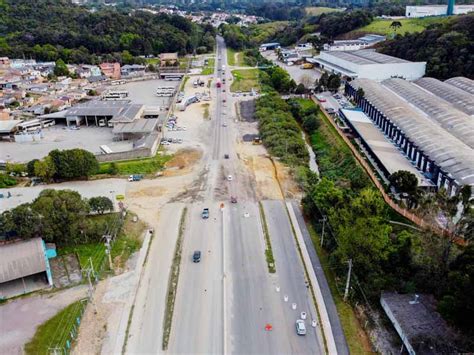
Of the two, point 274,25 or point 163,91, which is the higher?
point 274,25

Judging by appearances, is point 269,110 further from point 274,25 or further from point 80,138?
point 274,25

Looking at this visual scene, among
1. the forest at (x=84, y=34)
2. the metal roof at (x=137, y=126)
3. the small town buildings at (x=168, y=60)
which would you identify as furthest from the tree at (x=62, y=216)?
the forest at (x=84, y=34)

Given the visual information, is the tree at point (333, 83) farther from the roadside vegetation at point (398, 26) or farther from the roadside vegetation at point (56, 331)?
the roadside vegetation at point (56, 331)

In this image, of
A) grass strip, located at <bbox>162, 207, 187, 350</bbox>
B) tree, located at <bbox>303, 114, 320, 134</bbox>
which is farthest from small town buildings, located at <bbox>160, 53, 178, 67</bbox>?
grass strip, located at <bbox>162, 207, 187, 350</bbox>

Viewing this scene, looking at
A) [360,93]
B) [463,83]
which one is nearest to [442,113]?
[360,93]

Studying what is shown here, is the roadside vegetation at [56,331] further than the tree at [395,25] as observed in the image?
No

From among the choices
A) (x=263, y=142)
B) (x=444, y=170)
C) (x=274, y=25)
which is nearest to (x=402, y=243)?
(x=444, y=170)

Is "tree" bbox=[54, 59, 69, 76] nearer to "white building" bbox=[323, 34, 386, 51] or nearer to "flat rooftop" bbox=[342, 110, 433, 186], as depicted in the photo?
"white building" bbox=[323, 34, 386, 51]
